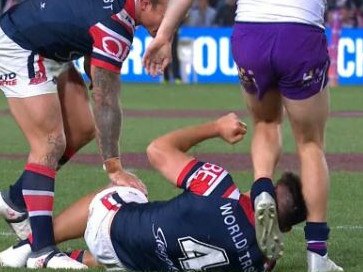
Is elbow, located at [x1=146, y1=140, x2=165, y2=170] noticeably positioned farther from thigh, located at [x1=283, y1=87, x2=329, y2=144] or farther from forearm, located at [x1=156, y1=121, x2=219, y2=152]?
thigh, located at [x1=283, y1=87, x2=329, y2=144]

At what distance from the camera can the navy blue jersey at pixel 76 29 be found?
7.75m

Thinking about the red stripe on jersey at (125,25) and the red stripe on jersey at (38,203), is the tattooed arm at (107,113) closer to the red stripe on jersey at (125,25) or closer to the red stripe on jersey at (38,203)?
the red stripe on jersey at (125,25)

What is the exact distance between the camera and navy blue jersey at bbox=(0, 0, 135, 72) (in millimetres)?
7746

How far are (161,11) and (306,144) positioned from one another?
48.1 inches

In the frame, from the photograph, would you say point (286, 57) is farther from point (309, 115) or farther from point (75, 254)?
point (75, 254)

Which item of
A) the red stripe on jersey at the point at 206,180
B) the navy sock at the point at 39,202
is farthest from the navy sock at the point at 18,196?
the red stripe on jersey at the point at 206,180

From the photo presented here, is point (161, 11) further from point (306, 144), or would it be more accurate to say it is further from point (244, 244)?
point (244, 244)

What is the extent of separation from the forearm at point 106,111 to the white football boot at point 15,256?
2.33ft

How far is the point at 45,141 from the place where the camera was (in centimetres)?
789

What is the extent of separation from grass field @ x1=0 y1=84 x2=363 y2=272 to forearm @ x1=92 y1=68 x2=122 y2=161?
93cm

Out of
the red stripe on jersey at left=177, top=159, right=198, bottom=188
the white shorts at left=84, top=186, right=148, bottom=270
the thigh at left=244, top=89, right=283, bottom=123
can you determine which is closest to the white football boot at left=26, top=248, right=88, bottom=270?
the white shorts at left=84, top=186, right=148, bottom=270

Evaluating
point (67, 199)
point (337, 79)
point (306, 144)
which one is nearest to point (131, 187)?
point (306, 144)

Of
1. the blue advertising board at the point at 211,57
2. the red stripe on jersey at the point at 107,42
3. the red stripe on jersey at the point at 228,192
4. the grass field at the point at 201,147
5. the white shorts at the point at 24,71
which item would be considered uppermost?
the red stripe on jersey at the point at 107,42

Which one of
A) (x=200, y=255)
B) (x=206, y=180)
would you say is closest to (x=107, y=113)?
(x=206, y=180)
